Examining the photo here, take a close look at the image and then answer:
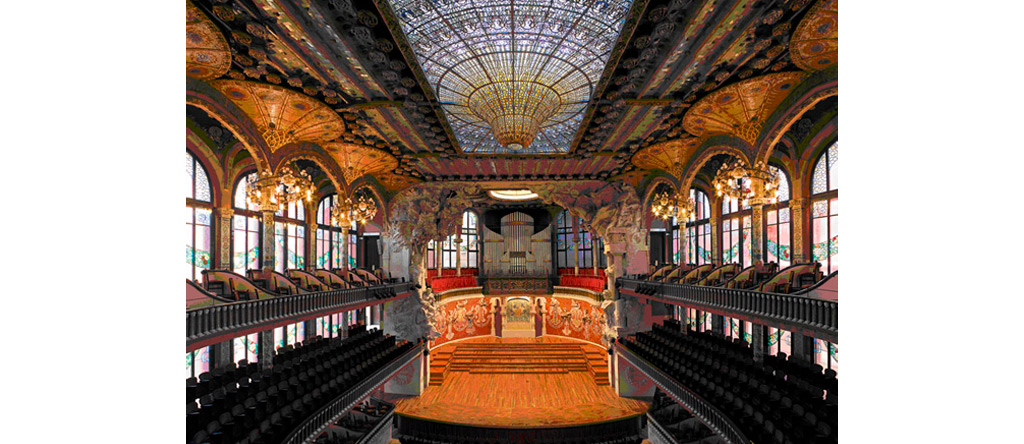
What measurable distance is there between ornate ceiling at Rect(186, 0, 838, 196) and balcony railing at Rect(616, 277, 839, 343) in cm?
379

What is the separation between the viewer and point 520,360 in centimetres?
2069

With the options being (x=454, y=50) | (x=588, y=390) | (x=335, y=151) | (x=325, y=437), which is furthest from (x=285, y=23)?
(x=588, y=390)

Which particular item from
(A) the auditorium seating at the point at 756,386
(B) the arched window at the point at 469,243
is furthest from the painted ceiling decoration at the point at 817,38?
(B) the arched window at the point at 469,243

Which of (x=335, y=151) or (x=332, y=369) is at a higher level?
(x=335, y=151)

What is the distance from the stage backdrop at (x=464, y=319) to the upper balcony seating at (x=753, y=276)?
14043 millimetres

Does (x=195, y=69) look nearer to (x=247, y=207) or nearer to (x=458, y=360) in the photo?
(x=247, y=207)

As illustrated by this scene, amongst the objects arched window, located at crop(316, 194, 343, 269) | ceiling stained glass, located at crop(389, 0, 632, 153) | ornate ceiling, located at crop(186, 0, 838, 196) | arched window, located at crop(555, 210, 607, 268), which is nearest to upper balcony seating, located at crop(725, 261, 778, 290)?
ornate ceiling, located at crop(186, 0, 838, 196)

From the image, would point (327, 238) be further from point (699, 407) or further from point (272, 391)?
point (699, 407)

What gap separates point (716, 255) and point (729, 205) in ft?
9.40

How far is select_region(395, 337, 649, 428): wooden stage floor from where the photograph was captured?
14086mm

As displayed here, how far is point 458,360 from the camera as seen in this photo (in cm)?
2092

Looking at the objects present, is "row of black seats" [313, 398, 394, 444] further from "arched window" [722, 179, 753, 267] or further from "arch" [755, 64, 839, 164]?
"arched window" [722, 179, 753, 267]

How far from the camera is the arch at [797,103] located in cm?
821

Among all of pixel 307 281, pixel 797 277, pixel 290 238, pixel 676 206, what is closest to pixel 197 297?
pixel 307 281
